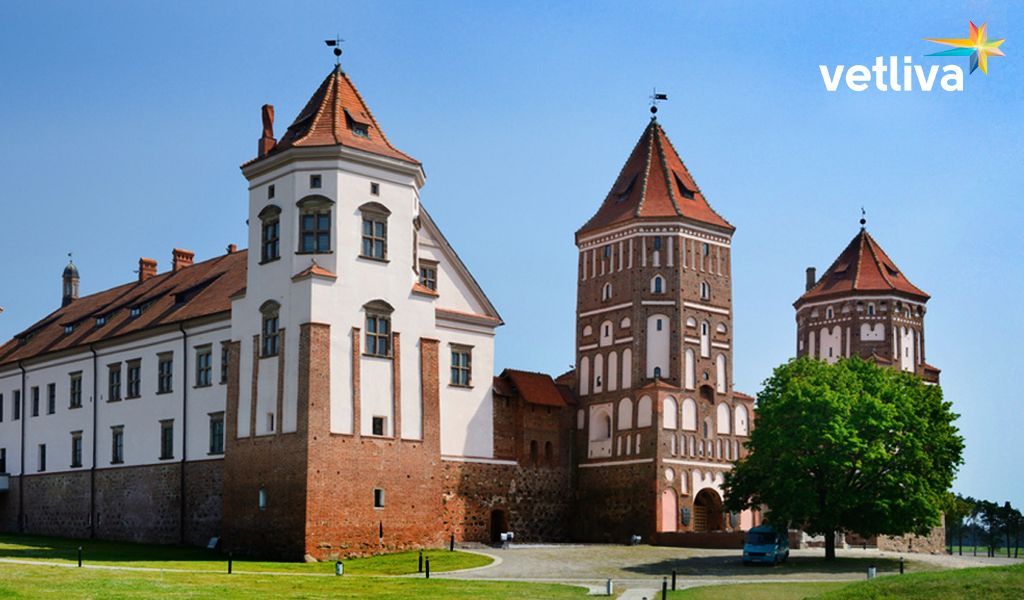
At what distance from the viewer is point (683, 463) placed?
217 ft

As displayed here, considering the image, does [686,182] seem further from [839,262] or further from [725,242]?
[839,262]

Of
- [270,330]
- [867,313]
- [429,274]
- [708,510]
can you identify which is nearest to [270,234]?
[270,330]

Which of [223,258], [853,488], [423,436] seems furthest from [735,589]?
[223,258]

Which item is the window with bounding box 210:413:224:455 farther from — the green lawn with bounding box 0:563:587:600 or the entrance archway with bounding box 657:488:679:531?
the entrance archway with bounding box 657:488:679:531

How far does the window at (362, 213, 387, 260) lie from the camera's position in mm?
54562

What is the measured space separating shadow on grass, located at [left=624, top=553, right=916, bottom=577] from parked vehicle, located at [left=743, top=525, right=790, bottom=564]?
1.19 ft

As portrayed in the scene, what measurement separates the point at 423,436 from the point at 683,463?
1628 cm

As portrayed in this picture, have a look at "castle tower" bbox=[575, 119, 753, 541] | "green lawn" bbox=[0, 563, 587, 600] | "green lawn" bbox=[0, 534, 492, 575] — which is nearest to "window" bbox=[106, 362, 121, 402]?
"green lawn" bbox=[0, 534, 492, 575]

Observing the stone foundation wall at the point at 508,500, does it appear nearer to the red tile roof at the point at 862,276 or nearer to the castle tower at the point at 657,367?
the castle tower at the point at 657,367

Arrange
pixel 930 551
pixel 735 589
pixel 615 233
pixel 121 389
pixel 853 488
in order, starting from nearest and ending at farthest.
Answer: pixel 735 589
pixel 853 488
pixel 121 389
pixel 615 233
pixel 930 551

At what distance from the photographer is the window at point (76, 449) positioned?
6725 cm

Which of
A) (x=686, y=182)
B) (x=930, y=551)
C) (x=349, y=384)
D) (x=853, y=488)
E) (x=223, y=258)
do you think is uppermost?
(x=686, y=182)

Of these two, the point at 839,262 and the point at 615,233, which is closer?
the point at 615,233

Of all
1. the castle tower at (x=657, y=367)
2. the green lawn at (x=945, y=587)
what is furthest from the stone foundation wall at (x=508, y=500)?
the green lawn at (x=945, y=587)
